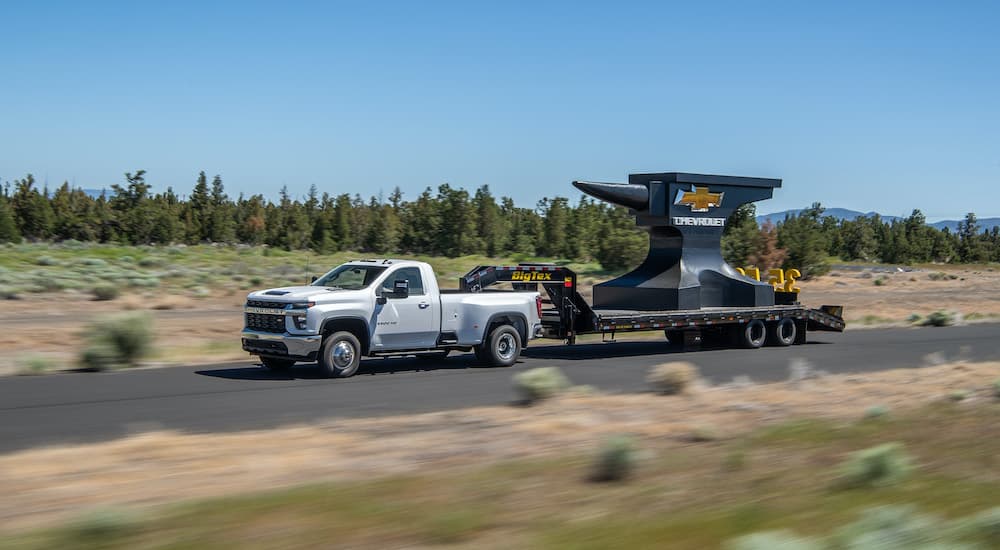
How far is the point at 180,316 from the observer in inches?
1174

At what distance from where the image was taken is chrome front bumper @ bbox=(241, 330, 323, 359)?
55.8 ft

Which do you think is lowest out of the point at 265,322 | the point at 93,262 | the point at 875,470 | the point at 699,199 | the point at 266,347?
the point at 875,470

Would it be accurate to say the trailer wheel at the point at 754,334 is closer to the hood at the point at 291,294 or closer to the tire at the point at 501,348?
the tire at the point at 501,348

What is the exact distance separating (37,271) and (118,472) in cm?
3432

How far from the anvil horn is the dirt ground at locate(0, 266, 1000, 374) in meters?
8.26

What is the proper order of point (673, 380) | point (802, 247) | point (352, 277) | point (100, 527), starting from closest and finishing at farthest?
point (100, 527) < point (673, 380) < point (352, 277) < point (802, 247)

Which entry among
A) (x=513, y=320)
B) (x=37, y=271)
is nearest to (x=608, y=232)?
(x=37, y=271)

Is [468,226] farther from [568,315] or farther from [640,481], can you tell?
[640,481]

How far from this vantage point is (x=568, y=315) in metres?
21.4

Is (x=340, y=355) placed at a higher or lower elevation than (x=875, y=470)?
higher

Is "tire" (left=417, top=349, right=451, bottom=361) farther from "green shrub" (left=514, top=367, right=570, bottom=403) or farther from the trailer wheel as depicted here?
the trailer wheel

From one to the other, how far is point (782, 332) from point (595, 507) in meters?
18.8

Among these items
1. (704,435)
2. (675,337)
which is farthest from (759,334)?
(704,435)

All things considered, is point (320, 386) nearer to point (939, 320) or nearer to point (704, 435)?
point (704, 435)
